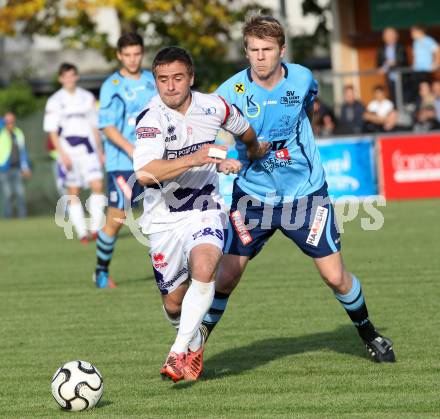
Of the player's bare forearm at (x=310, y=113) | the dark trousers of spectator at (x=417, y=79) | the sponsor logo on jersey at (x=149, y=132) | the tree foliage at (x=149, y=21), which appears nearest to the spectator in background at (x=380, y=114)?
the dark trousers of spectator at (x=417, y=79)

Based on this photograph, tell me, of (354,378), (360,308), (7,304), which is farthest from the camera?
(7,304)

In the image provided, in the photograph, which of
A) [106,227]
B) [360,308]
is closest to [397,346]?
[360,308]

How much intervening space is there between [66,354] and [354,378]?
222 cm

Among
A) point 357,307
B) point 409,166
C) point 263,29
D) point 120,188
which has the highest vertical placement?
point 263,29

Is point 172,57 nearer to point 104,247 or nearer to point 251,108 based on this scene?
point 251,108

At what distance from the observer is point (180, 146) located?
676cm

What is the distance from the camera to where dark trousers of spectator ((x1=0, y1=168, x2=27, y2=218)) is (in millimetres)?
22219

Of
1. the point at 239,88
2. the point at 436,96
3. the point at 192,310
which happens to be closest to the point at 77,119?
the point at 436,96

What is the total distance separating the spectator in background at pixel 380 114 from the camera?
20.5 meters

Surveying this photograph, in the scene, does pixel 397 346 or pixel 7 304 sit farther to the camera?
pixel 7 304

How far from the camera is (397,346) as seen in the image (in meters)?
7.76

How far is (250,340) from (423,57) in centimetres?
1433

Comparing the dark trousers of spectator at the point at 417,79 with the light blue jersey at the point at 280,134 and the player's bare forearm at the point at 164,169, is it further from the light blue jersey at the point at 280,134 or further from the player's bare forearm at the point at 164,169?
the player's bare forearm at the point at 164,169

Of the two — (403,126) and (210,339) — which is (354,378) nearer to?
(210,339)
